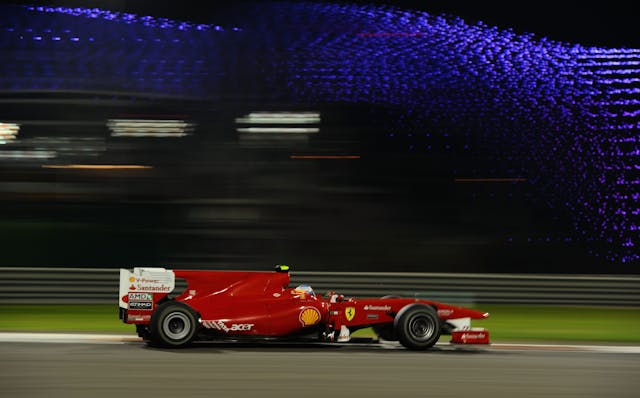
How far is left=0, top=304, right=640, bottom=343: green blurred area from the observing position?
12086 mm

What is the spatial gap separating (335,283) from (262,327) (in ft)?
17.7

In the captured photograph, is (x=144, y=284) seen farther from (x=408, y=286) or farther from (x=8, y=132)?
(x=8, y=132)

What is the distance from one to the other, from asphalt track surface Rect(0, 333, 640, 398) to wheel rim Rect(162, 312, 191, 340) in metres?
0.22

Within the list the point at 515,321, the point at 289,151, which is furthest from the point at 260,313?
the point at 289,151

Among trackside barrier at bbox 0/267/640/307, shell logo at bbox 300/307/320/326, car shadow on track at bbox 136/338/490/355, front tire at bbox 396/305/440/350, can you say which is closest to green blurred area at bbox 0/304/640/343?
trackside barrier at bbox 0/267/640/307

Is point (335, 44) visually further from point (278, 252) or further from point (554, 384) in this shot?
point (554, 384)

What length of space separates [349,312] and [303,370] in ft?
5.98

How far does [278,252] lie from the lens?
761 inches

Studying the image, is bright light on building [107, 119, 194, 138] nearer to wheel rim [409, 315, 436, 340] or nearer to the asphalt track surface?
the asphalt track surface

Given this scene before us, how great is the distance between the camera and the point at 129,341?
1007 cm

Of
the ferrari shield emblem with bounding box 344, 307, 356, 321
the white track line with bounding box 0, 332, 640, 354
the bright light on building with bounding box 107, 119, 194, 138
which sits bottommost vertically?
the white track line with bounding box 0, 332, 640, 354

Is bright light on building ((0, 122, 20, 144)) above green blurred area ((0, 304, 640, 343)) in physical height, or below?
above

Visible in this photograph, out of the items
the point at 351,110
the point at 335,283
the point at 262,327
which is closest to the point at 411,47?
the point at 351,110

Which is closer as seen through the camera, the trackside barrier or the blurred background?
the trackside barrier
